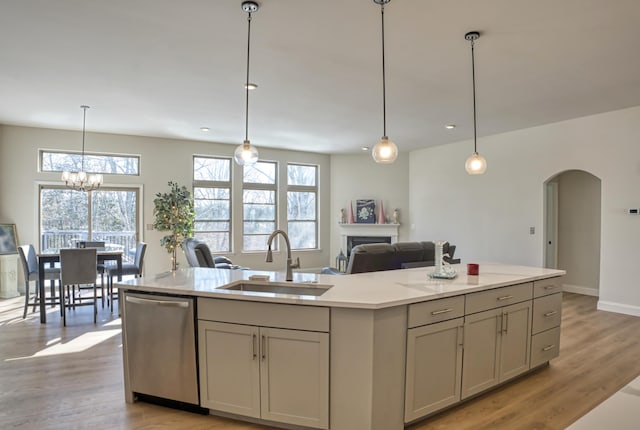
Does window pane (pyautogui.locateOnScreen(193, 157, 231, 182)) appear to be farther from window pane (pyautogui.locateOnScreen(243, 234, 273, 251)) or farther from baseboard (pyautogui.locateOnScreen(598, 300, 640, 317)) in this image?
baseboard (pyautogui.locateOnScreen(598, 300, 640, 317))

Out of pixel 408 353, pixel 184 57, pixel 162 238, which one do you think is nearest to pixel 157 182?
pixel 162 238

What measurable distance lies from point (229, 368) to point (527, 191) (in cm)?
594

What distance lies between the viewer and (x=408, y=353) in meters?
2.26

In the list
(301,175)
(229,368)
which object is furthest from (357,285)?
(301,175)

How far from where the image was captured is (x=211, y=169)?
318 inches

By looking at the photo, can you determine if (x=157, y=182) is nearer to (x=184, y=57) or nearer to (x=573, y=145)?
(x=184, y=57)

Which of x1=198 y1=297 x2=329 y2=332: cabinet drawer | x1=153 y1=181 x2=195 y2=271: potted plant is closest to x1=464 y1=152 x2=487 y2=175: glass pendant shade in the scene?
x1=198 y1=297 x2=329 y2=332: cabinet drawer

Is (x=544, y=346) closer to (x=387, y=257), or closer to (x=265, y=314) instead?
(x=387, y=257)

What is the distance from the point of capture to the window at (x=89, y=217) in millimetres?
6734

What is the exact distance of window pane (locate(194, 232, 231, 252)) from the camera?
26.1 feet

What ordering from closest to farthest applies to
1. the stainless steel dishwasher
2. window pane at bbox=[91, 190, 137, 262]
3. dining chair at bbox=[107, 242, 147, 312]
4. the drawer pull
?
1. the drawer pull
2. the stainless steel dishwasher
3. dining chair at bbox=[107, 242, 147, 312]
4. window pane at bbox=[91, 190, 137, 262]

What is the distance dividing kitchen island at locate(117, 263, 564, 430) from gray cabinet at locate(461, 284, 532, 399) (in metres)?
0.01

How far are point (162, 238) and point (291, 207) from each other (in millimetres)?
2937

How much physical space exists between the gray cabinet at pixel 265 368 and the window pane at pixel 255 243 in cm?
598
